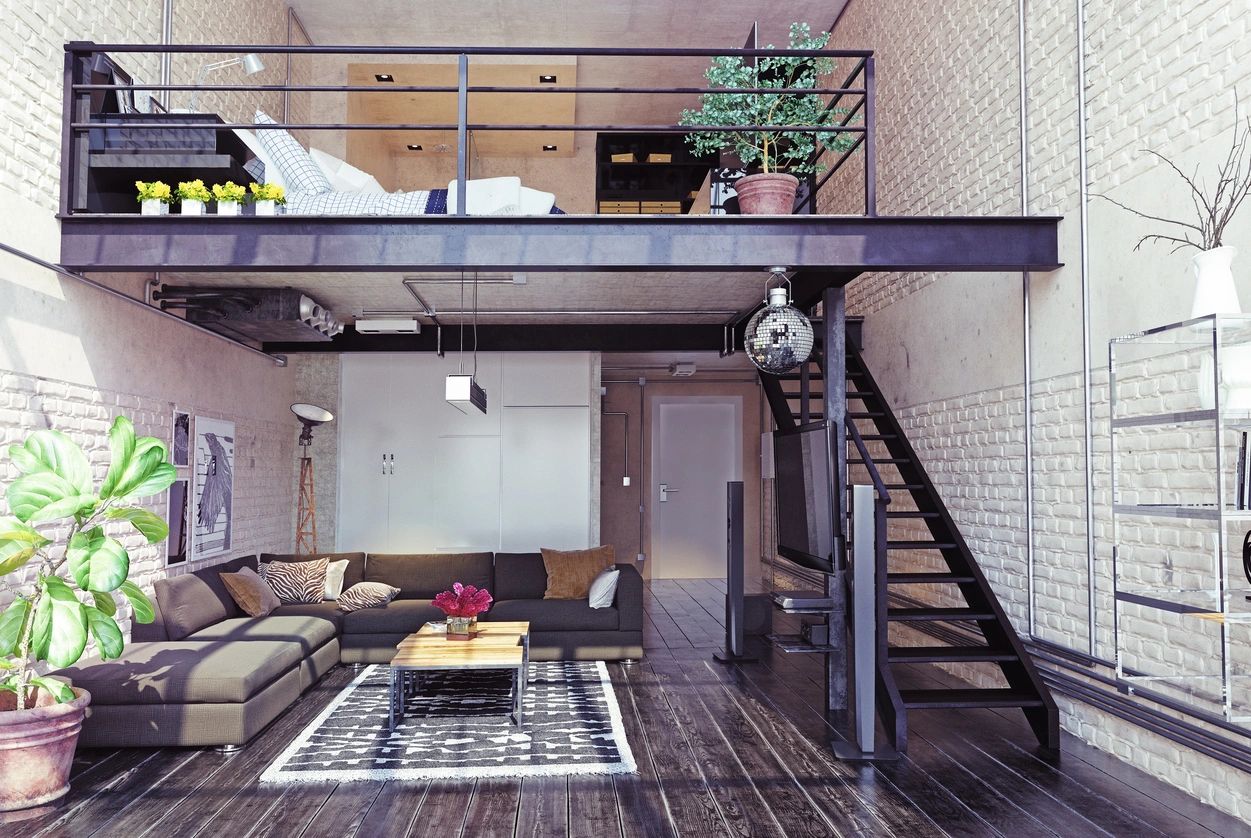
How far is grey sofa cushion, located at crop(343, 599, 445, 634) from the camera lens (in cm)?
637

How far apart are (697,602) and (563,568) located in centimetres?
280

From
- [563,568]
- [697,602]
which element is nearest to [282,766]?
[563,568]

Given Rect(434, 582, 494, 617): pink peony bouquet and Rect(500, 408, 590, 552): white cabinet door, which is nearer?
Rect(434, 582, 494, 617): pink peony bouquet

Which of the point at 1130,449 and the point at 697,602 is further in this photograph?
the point at 697,602

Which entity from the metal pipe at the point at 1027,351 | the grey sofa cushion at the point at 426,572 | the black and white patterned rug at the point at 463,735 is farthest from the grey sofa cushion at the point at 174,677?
the metal pipe at the point at 1027,351

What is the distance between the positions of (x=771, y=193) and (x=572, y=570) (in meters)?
3.68

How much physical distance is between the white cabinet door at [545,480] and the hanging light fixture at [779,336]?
388 centimetres

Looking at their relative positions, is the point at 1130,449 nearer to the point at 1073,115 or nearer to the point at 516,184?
the point at 1073,115

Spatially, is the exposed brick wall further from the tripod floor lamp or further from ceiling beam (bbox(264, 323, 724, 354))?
ceiling beam (bbox(264, 323, 724, 354))

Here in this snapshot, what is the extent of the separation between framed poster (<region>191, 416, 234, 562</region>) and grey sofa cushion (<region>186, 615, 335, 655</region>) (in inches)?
27.6

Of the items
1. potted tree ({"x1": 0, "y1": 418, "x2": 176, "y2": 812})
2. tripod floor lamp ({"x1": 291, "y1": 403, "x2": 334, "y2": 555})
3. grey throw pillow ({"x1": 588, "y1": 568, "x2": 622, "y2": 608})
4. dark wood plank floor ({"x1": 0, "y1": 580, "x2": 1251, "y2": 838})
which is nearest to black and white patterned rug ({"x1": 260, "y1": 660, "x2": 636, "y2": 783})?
dark wood plank floor ({"x1": 0, "y1": 580, "x2": 1251, "y2": 838})

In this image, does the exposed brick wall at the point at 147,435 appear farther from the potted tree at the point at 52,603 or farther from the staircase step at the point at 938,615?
the staircase step at the point at 938,615

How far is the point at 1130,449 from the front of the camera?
414 cm

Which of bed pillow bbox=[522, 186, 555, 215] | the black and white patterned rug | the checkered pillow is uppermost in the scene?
the checkered pillow
